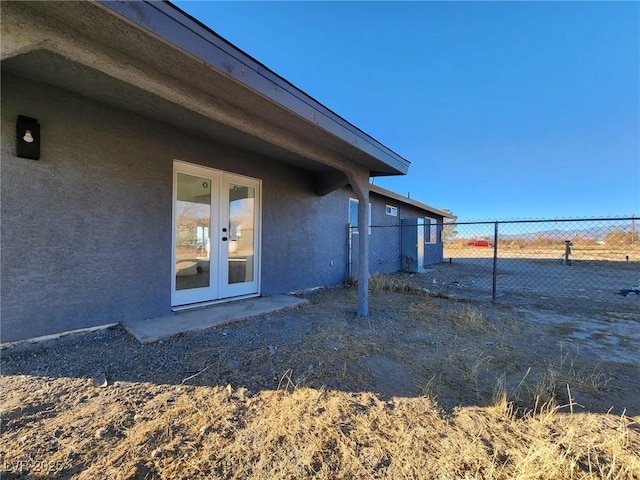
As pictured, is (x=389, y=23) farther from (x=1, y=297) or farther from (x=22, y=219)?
(x=1, y=297)

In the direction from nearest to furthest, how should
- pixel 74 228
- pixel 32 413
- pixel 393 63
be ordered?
pixel 32 413, pixel 74 228, pixel 393 63

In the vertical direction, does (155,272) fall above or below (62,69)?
below

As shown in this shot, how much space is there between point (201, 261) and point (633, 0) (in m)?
10.5

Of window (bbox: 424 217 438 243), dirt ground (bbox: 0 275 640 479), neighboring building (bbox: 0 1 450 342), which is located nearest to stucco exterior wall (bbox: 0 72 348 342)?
neighboring building (bbox: 0 1 450 342)

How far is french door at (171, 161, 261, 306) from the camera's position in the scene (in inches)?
152

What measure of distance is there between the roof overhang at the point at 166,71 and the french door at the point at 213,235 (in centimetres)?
84

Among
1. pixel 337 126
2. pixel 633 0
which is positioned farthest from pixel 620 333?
pixel 633 0

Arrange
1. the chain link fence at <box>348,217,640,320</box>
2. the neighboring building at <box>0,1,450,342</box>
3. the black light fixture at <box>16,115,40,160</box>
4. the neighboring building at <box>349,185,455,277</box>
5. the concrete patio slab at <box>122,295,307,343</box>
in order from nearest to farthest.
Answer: the neighboring building at <box>0,1,450,342</box>, the black light fixture at <box>16,115,40,160</box>, the concrete patio slab at <box>122,295,307,343</box>, the chain link fence at <box>348,217,640,320</box>, the neighboring building at <box>349,185,455,277</box>

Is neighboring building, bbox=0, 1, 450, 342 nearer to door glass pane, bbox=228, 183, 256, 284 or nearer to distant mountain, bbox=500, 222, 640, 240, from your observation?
door glass pane, bbox=228, 183, 256, 284

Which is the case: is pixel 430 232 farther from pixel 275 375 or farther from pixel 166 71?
pixel 166 71

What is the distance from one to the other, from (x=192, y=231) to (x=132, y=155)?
3.95ft

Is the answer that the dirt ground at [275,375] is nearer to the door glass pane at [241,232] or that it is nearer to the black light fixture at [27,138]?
the door glass pane at [241,232]

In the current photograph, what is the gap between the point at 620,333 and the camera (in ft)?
11.5

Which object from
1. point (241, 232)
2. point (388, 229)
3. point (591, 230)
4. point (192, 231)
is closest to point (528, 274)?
point (591, 230)
